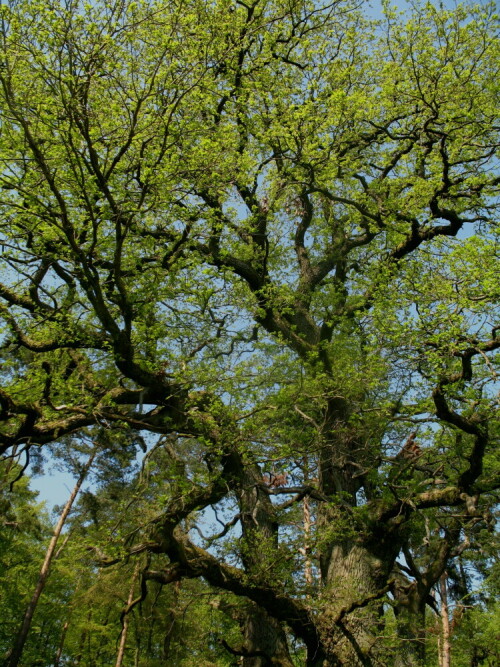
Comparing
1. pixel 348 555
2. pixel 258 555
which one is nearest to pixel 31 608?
pixel 258 555

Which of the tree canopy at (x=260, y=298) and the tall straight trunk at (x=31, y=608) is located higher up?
the tree canopy at (x=260, y=298)

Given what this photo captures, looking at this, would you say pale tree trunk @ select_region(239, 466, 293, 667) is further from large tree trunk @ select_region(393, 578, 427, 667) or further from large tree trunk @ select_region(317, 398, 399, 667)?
large tree trunk @ select_region(393, 578, 427, 667)

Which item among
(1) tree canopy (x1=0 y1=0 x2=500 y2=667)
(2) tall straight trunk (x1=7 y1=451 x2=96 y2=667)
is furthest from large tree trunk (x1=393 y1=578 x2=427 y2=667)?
(2) tall straight trunk (x1=7 y1=451 x2=96 y2=667)

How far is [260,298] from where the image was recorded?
37.4 ft

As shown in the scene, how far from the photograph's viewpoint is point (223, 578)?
836cm

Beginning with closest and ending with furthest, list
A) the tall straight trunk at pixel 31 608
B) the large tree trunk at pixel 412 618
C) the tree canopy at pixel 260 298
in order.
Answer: the tree canopy at pixel 260 298
the large tree trunk at pixel 412 618
the tall straight trunk at pixel 31 608

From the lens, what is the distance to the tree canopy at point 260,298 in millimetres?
7473

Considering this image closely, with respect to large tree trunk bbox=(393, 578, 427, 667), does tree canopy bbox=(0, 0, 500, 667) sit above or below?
above

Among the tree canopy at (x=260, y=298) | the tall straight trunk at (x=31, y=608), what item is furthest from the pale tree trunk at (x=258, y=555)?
the tall straight trunk at (x=31, y=608)

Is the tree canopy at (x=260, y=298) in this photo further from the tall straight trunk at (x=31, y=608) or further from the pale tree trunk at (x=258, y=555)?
the tall straight trunk at (x=31, y=608)

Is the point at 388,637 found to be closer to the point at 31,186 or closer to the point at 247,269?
the point at 247,269

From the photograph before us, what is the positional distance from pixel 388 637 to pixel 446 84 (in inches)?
405

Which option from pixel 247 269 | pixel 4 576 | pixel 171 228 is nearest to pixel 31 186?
pixel 171 228

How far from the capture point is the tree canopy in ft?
24.5
